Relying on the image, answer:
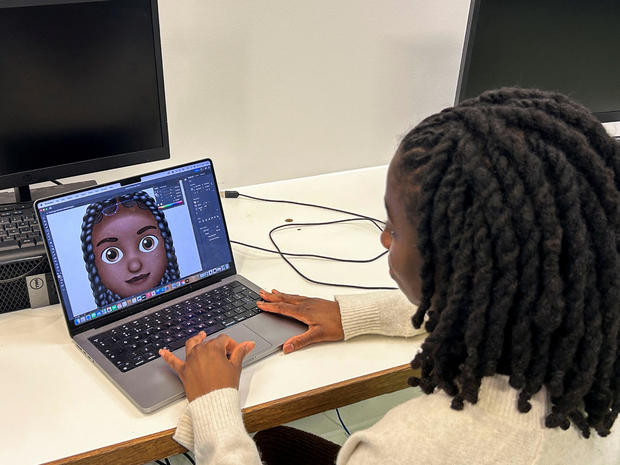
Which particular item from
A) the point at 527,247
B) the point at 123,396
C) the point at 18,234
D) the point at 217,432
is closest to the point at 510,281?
the point at 527,247

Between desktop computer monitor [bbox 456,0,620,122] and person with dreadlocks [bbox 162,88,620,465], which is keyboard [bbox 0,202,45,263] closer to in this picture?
person with dreadlocks [bbox 162,88,620,465]

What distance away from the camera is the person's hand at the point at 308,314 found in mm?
1005

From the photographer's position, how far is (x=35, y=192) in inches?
49.9

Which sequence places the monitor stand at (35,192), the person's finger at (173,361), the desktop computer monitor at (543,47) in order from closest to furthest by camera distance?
the person's finger at (173,361), the monitor stand at (35,192), the desktop computer monitor at (543,47)

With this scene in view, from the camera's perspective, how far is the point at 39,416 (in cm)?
86

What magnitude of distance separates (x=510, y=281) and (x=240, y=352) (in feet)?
1.46

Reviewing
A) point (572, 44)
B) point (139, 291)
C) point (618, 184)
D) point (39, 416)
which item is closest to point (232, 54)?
point (139, 291)

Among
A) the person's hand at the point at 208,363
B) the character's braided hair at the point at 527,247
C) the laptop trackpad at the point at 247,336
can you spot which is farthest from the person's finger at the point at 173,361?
the character's braided hair at the point at 527,247

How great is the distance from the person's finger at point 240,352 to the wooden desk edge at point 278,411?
7 cm

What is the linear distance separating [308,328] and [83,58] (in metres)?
0.59

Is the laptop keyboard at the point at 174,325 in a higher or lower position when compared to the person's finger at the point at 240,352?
lower

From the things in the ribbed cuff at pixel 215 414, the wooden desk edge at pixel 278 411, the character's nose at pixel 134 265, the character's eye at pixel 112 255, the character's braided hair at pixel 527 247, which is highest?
the character's braided hair at pixel 527 247

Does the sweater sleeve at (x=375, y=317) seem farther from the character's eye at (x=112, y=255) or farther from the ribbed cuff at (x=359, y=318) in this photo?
the character's eye at (x=112, y=255)

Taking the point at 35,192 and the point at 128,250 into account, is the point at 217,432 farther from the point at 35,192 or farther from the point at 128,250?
the point at 35,192
